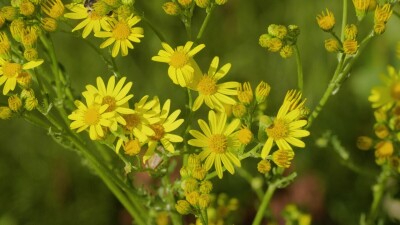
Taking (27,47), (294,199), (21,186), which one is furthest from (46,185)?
(27,47)

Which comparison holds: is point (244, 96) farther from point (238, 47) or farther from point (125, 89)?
point (238, 47)

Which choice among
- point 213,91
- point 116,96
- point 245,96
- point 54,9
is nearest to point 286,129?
point 245,96

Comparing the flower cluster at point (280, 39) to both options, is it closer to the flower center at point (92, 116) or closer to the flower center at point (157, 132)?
the flower center at point (157, 132)

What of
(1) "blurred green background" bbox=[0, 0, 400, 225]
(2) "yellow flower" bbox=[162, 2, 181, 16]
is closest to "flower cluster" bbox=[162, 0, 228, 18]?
(2) "yellow flower" bbox=[162, 2, 181, 16]

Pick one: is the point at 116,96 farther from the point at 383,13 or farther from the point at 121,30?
the point at 383,13

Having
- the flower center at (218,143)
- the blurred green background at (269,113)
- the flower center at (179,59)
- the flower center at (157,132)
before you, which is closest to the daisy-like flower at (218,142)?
the flower center at (218,143)

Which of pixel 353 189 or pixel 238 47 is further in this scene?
pixel 238 47

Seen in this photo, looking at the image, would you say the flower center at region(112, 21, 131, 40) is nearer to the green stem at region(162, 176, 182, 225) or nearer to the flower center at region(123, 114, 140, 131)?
the flower center at region(123, 114, 140, 131)
